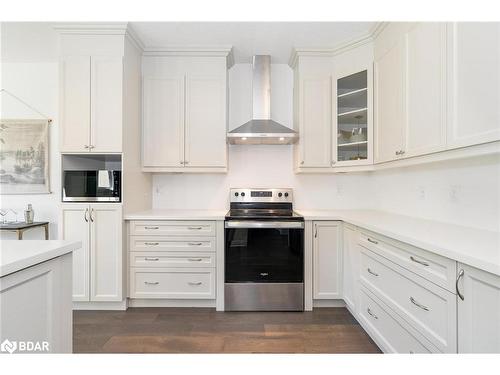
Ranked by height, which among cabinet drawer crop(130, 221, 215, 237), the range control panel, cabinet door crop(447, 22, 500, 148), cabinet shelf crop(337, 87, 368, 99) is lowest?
cabinet drawer crop(130, 221, 215, 237)

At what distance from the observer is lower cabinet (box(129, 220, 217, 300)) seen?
102 inches

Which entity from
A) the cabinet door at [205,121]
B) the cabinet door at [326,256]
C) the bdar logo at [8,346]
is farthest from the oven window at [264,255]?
the bdar logo at [8,346]

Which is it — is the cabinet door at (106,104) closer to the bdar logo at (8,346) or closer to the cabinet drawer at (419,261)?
the bdar logo at (8,346)

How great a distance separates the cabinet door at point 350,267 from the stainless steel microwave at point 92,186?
2124mm

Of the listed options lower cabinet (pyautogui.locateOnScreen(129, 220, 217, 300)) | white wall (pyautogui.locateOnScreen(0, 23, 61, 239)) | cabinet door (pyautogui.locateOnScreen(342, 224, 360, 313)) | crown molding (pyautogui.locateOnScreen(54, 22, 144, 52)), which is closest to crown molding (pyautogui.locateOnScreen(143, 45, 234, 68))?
crown molding (pyautogui.locateOnScreen(54, 22, 144, 52))

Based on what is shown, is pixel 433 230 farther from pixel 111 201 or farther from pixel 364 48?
pixel 111 201

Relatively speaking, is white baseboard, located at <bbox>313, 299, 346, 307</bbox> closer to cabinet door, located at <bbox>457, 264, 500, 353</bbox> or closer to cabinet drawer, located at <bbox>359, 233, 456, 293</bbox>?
cabinet drawer, located at <bbox>359, 233, 456, 293</bbox>

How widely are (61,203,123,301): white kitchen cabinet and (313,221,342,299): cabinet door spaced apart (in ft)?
6.01

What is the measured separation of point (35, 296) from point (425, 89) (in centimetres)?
231

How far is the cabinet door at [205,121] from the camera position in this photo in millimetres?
2900

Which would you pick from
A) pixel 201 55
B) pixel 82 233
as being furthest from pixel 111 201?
Result: pixel 201 55

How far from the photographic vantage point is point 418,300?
56.3 inches

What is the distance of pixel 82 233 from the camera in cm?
251

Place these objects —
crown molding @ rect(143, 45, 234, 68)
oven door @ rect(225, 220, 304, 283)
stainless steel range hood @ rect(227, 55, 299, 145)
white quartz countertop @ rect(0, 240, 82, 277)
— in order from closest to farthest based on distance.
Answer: white quartz countertop @ rect(0, 240, 82, 277) < oven door @ rect(225, 220, 304, 283) < crown molding @ rect(143, 45, 234, 68) < stainless steel range hood @ rect(227, 55, 299, 145)
